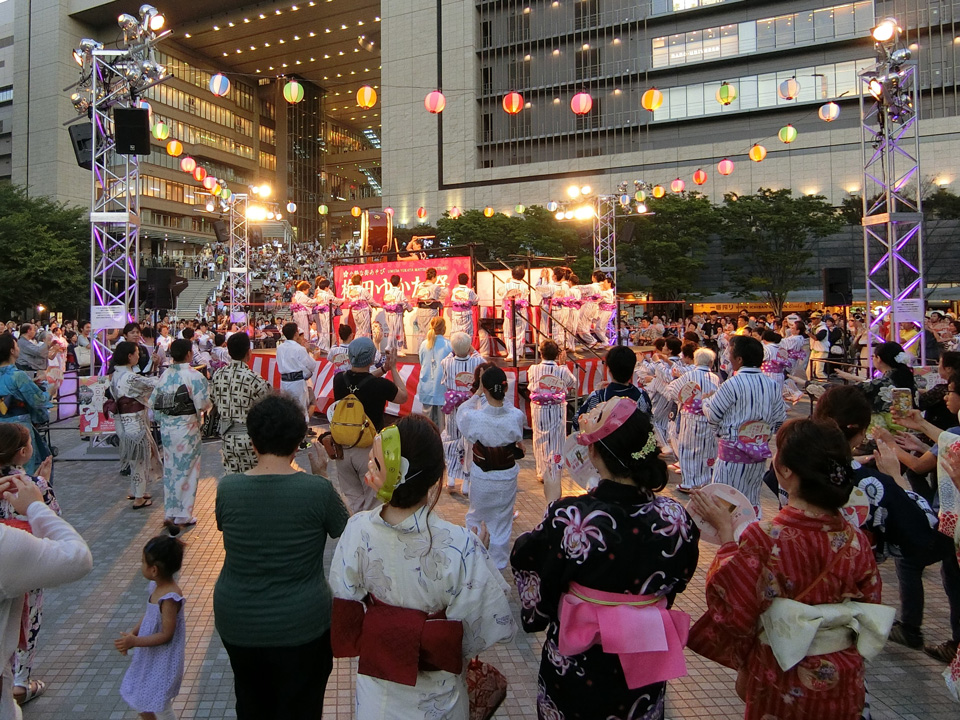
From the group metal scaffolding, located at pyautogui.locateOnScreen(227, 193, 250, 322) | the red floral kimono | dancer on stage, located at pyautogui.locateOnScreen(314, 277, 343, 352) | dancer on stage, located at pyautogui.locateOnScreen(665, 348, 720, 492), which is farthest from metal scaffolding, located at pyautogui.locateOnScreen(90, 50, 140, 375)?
metal scaffolding, located at pyautogui.locateOnScreen(227, 193, 250, 322)

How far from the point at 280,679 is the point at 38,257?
3545 centimetres

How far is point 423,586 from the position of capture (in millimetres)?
2031

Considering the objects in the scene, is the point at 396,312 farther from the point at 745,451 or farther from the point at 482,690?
the point at 482,690

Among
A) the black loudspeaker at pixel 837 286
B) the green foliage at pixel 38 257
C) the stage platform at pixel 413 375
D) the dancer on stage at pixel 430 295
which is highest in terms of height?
the green foliage at pixel 38 257

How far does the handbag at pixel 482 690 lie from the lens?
2.23 metres

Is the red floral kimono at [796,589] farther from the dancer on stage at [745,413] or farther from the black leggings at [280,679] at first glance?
the dancer on stage at [745,413]

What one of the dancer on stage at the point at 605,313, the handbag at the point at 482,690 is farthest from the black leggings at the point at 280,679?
the dancer on stage at the point at 605,313

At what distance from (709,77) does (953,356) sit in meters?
39.9

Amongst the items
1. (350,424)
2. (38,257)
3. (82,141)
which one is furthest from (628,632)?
(38,257)

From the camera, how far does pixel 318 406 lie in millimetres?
11250

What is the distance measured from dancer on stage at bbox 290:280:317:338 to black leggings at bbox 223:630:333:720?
42.3ft

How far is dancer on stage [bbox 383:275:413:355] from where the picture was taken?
13.6 meters

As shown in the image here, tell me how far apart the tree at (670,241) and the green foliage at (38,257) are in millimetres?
28213

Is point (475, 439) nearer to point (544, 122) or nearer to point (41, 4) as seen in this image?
point (544, 122)
